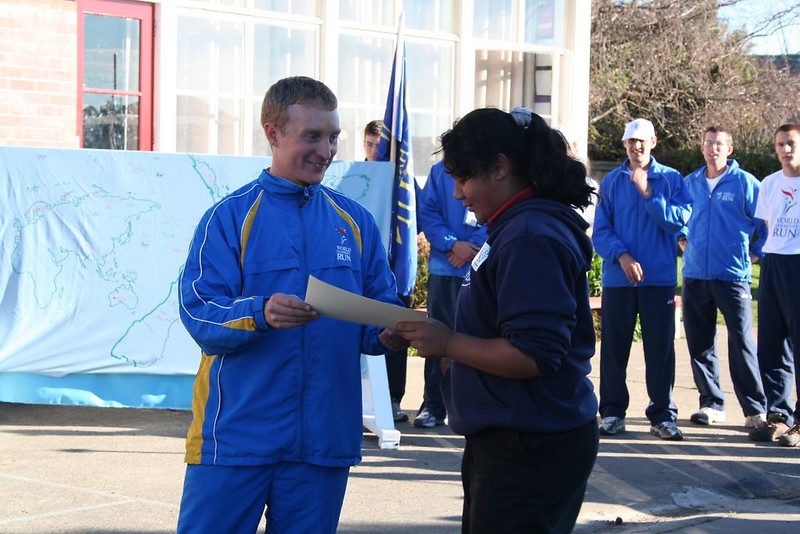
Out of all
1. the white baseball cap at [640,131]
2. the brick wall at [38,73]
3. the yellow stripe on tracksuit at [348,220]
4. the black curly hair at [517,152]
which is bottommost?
the yellow stripe on tracksuit at [348,220]

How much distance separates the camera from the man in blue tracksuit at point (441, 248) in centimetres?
791

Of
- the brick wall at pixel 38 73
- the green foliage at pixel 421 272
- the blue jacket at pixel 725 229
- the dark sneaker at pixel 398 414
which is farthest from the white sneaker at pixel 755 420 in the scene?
the brick wall at pixel 38 73

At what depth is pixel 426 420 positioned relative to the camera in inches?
317

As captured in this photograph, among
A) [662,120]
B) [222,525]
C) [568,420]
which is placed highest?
[662,120]

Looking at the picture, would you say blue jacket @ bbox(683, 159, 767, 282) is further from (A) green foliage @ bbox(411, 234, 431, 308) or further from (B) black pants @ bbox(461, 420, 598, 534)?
(B) black pants @ bbox(461, 420, 598, 534)

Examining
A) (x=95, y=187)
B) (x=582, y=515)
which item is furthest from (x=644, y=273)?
(x=95, y=187)

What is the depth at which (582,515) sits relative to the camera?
6.01 metres

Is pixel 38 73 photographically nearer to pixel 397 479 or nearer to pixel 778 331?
pixel 397 479

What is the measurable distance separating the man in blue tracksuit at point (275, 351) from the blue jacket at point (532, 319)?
1.31ft

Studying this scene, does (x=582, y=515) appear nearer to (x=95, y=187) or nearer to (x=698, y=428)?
(x=698, y=428)

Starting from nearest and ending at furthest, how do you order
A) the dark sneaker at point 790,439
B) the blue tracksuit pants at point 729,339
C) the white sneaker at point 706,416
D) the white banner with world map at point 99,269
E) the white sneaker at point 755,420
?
the white banner with world map at point 99,269 → the dark sneaker at point 790,439 → the white sneaker at point 755,420 → the blue tracksuit pants at point 729,339 → the white sneaker at point 706,416

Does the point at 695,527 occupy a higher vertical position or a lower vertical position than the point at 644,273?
lower

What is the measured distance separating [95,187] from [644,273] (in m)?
3.73

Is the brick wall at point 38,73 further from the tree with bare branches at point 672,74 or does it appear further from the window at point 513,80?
the tree with bare branches at point 672,74
